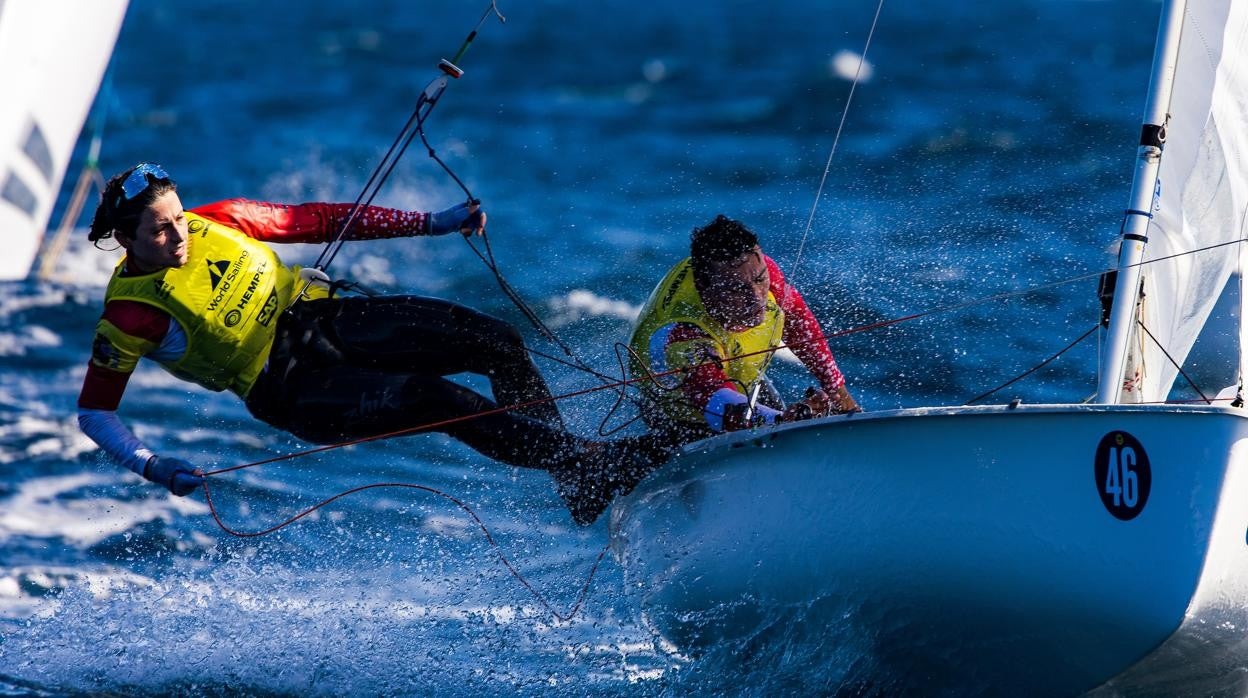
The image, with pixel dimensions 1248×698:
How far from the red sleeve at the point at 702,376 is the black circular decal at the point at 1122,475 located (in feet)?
2.99

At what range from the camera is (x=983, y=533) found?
2869 millimetres

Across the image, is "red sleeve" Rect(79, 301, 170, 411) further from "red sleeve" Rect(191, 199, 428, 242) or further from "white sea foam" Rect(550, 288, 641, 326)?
"white sea foam" Rect(550, 288, 641, 326)

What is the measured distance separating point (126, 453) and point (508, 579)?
3.76ft

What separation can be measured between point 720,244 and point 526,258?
381 centimetres

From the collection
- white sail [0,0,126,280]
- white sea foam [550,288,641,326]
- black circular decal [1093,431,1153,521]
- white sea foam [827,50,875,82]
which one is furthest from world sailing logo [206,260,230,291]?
white sea foam [827,50,875,82]

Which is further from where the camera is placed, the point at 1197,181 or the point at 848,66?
the point at 848,66

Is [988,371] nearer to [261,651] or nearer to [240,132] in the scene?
[261,651]

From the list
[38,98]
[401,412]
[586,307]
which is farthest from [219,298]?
[586,307]

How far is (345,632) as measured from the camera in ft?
13.0

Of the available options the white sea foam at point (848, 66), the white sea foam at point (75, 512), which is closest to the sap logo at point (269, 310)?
the white sea foam at point (75, 512)

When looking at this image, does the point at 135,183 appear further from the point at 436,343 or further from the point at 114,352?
the point at 436,343

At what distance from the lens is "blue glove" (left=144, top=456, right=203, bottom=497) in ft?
10.8

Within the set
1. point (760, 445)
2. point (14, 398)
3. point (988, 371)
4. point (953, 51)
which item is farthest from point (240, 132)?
point (760, 445)

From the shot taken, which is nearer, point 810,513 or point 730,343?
point 810,513
